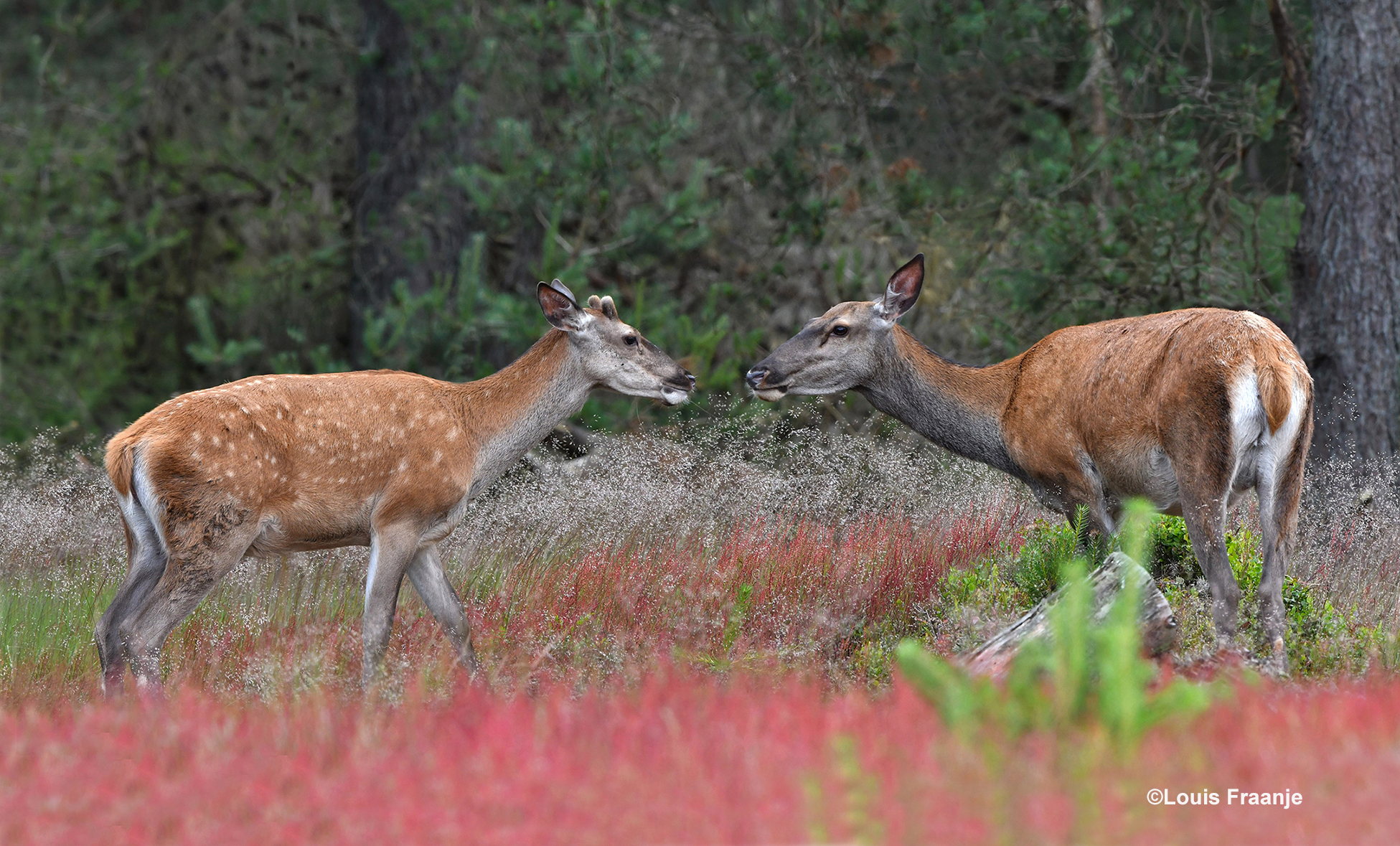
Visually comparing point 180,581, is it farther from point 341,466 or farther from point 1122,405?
point 1122,405

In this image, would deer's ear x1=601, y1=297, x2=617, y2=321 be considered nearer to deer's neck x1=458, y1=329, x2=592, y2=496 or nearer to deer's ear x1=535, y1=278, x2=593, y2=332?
deer's ear x1=535, y1=278, x2=593, y2=332

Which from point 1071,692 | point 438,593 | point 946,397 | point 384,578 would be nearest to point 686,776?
point 1071,692

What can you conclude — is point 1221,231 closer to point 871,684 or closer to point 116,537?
point 871,684

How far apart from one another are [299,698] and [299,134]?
36.0ft

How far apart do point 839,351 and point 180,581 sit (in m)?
3.55

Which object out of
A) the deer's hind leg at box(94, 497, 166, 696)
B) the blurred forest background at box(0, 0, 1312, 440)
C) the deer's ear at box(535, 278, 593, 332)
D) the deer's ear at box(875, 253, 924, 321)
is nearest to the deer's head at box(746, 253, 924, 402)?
the deer's ear at box(875, 253, 924, 321)

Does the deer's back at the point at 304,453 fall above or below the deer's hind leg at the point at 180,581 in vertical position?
above

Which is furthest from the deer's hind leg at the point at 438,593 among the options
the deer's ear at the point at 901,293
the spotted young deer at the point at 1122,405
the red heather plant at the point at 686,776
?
the deer's ear at the point at 901,293

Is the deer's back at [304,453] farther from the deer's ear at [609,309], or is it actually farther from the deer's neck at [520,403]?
the deer's ear at [609,309]

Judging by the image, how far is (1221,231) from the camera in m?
11.1

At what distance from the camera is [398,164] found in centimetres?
1269

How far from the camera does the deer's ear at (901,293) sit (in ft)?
Answer: 24.1

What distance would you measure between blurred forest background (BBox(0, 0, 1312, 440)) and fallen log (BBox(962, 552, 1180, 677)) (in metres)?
5.50

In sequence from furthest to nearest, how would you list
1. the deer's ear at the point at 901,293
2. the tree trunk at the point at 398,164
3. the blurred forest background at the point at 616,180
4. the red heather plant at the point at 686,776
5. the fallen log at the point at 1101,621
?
the tree trunk at the point at 398,164 < the blurred forest background at the point at 616,180 < the deer's ear at the point at 901,293 < the fallen log at the point at 1101,621 < the red heather plant at the point at 686,776
